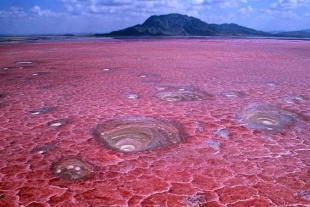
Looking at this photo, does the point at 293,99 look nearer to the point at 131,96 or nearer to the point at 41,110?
the point at 131,96

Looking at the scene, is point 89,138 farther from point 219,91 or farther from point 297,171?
point 219,91

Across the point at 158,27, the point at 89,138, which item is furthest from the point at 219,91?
the point at 158,27

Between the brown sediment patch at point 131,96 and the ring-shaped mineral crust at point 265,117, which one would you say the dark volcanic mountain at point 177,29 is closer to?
the brown sediment patch at point 131,96

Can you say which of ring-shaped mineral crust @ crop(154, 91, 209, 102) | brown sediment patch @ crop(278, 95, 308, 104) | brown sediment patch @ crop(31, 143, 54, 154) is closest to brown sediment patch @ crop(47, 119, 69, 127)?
brown sediment patch @ crop(31, 143, 54, 154)

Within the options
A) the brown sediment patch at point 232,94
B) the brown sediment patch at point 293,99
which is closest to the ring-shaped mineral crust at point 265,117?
the brown sediment patch at point 293,99

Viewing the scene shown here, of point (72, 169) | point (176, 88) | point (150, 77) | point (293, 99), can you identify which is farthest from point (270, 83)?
point (72, 169)

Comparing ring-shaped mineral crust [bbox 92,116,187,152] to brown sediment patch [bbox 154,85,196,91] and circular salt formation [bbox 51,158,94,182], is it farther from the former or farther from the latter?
brown sediment patch [bbox 154,85,196,91]
